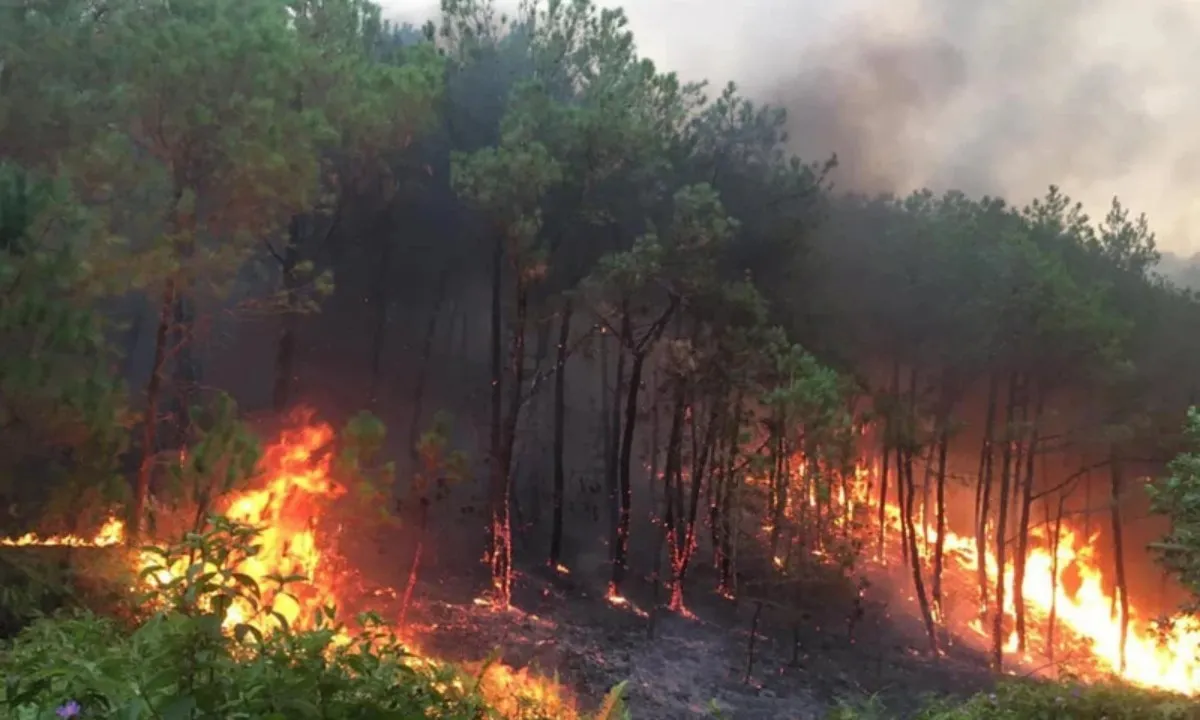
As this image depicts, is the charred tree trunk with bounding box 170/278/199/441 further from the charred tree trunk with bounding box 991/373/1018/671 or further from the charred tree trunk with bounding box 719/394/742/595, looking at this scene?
the charred tree trunk with bounding box 991/373/1018/671

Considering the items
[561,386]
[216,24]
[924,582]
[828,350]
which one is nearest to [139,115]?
[216,24]

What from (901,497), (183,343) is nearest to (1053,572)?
(901,497)

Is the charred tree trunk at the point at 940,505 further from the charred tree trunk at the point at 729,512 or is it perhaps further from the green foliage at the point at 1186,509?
the green foliage at the point at 1186,509

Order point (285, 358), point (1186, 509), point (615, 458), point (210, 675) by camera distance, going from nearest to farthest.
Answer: point (210, 675)
point (1186, 509)
point (285, 358)
point (615, 458)

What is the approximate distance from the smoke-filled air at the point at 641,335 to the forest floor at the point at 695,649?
6 cm

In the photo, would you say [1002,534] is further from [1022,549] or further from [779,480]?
[779,480]

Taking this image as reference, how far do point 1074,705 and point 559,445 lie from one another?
26.5 ft

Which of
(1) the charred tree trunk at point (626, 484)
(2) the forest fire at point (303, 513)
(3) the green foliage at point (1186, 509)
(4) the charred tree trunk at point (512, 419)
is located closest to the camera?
(3) the green foliage at point (1186, 509)

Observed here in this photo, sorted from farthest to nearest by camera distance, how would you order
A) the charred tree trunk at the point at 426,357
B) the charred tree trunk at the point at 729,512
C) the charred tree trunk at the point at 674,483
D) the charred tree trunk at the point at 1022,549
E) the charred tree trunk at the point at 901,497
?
the charred tree trunk at the point at 426,357
the charred tree trunk at the point at 1022,549
the charred tree trunk at the point at 901,497
the charred tree trunk at the point at 674,483
the charred tree trunk at the point at 729,512

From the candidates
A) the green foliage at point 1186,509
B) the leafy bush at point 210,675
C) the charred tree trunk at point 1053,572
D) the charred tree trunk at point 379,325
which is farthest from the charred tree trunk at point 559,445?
the leafy bush at point 210,675

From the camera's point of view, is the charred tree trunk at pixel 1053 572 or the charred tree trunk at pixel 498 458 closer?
the charred tree trunk at pixel 498 458

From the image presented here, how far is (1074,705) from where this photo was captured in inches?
151

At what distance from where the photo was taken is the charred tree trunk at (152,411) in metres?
5.08

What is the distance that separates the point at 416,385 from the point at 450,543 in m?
2.61
